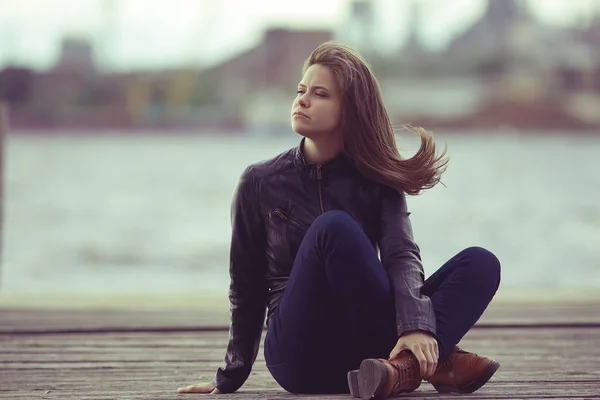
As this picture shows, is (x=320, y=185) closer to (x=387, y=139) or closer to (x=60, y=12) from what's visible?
(x=387, y=139)

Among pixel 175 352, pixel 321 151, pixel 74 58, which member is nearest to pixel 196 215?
pixel 175 352

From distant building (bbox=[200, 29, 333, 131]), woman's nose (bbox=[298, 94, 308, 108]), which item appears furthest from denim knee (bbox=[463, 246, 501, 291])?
distant building (bbox=[200, 29, 333, 131])

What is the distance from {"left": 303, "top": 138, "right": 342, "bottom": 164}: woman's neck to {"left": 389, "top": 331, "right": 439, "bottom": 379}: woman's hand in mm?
407

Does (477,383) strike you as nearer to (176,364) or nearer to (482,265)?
(482,265)

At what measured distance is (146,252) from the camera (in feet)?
52.3

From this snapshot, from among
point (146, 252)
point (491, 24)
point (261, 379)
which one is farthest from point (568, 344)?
point (491, 24)

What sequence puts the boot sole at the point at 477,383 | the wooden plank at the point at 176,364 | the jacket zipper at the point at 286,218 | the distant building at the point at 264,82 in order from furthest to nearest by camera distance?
the distant building at the point at 264,82
the wooden plank at the point at 176,364
the jacket zipper at the point at 286,218
the boot sole at the point at 477,383

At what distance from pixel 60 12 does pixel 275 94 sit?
1538 centimetres

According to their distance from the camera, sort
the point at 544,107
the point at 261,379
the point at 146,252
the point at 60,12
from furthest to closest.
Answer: the point at 60,12
the point at 544,107
the point at 146,252
the point at 261,379

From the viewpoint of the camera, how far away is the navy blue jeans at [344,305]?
1844mm

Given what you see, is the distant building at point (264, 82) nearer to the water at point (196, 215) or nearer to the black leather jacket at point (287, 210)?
the water at point (196, 215)

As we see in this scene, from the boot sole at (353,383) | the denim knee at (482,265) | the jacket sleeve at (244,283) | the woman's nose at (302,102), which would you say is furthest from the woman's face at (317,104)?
the boot sole at (353,383)

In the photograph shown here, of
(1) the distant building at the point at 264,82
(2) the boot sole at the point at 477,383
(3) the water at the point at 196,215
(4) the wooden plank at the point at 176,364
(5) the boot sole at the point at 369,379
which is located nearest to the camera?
(5) the boot sole at the point at 369,379

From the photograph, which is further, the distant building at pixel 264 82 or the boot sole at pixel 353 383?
the distant building at pixel 264 82
